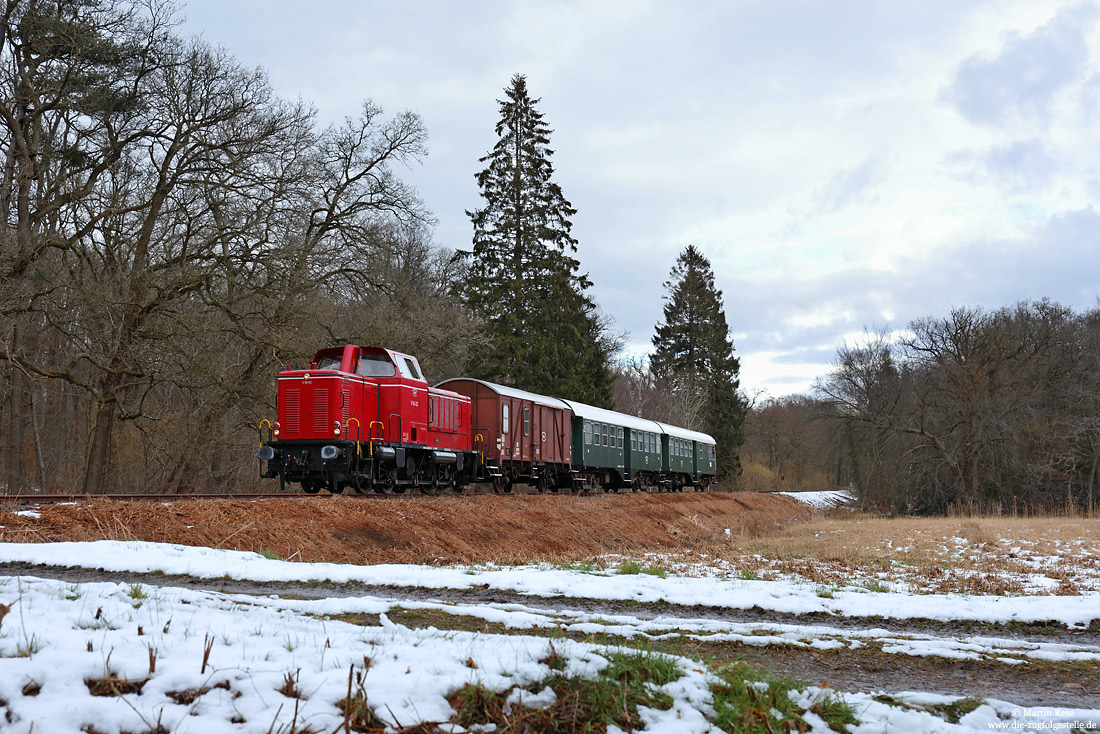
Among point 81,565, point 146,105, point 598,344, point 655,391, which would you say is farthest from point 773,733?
point 655,391

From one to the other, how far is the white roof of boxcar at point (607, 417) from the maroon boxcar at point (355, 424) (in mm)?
11481

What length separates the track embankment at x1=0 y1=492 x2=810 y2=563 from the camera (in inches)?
469

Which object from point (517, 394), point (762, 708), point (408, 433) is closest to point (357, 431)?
point (408, 433)

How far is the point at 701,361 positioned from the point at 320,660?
213 ft

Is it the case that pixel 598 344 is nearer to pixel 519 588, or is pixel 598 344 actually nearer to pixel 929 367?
pixel 929 367

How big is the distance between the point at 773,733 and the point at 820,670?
1561 millimetres

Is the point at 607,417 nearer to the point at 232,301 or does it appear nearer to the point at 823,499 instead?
the point at 232,301

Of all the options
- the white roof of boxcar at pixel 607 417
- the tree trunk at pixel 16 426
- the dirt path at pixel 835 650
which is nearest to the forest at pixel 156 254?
the tree trunk at pixel 16 426

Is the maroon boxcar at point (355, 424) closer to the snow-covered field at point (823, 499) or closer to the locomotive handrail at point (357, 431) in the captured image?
the locomotive handrail at point (357, 431)

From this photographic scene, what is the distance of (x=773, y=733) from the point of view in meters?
3.95

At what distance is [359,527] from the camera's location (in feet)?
46.8

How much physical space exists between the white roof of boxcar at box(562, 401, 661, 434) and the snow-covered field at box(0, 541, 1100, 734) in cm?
2538

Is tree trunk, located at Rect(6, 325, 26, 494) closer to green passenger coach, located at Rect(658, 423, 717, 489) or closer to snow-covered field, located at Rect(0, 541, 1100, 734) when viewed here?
snow-covered field, located at Rect(0, 541, 1100, 734)

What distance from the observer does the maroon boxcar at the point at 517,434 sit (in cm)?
2562
